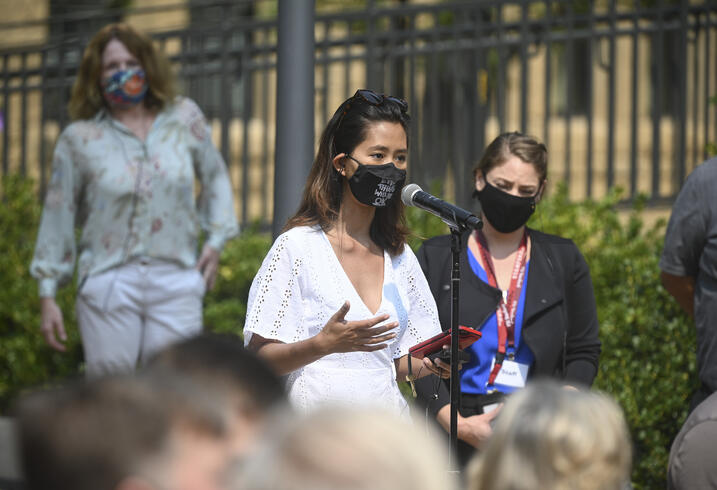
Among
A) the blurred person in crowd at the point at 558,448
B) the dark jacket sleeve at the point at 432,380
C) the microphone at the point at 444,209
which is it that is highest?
the microphone at the point at 444,209

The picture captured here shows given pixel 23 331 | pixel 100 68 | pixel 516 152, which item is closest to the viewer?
pixel 516 152

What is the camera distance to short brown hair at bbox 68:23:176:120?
16.2 feet

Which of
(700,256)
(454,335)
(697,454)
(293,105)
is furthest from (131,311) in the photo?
(697,454)

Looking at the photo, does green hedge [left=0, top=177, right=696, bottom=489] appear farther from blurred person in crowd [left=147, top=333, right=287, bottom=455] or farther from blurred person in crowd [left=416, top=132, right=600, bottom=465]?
blurred person in crowd [left=147, top=333, right=287, bottom=455]

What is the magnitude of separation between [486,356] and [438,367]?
0.60m

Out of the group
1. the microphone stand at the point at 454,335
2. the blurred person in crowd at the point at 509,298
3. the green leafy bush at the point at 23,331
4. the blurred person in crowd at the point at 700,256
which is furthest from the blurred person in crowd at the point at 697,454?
the green leafy bush at the point at 23,331

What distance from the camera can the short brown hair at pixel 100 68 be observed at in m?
4.95

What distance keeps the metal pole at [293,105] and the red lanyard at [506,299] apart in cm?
85

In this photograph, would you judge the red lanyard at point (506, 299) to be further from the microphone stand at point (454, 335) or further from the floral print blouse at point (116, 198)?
the floral print blouse at point (116, 198)

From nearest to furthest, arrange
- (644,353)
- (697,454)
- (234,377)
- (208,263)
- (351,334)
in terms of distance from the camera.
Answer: (234,377) → (351,334) → (697,454) → (208,263) → (644,353)

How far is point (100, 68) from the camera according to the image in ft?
16.2

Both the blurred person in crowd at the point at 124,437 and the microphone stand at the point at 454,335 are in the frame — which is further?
the microphone stand at the point at 454,335

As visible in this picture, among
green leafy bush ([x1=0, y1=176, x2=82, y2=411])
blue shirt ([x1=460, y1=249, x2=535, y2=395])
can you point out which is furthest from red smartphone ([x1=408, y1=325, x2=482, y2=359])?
green leafy bush ([x1=0, y1=176, x2=82, y2=411])

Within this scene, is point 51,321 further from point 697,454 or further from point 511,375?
point 697,454
